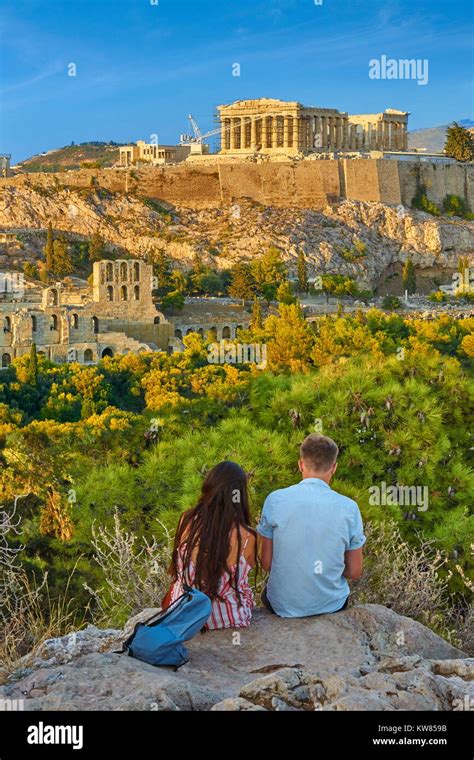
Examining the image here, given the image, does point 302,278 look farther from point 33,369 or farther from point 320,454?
point 320,454

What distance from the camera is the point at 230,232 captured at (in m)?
48.7

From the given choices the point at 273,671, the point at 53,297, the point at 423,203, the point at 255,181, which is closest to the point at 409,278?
the point at 423,203

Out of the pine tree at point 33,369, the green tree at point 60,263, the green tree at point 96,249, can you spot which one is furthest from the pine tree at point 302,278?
the pine tree at point 33,369

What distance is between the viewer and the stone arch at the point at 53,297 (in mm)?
32456

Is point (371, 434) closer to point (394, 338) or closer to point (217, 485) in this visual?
point (217, 485)

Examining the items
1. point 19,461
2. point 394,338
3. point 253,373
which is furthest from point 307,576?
point 394,338

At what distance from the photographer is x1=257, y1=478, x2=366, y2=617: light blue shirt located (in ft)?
15.6

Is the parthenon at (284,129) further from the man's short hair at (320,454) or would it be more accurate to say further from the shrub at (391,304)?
the man's short hair at (320,454)

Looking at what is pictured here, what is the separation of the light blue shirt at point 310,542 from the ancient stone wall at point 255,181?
47.4 meters

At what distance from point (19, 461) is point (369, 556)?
11.3 meters

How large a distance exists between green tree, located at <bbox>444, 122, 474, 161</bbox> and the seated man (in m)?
55.6

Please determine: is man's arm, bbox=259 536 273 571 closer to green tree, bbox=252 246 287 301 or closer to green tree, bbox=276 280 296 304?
green tree, bbox=276 280 296 304

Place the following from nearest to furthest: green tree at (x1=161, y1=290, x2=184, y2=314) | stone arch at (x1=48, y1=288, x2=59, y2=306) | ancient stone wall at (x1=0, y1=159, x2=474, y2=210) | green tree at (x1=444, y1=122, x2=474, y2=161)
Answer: stone arch at (x1=48, y1=288, x2=59, y2=306)
green tree at (x1=161, y1=290, x2=184, y2=314)
ancient stone wall at (x1=0, y1=159, x2=474, y2=210)
green tree at (x1=444, y1=122, x2=474, y2=161)

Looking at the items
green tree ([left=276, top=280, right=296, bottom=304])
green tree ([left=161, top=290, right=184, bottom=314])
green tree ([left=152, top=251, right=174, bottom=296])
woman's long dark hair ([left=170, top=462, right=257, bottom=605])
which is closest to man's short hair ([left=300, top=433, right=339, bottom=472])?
woman's long dark hair ([left=170, top=462, right=257, bottom=605])
